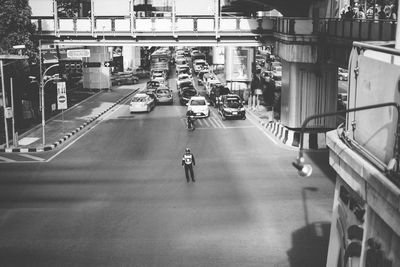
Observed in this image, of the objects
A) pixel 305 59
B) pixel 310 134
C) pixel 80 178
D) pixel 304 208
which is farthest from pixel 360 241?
pixel 305 59

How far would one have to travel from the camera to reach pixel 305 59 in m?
30.2

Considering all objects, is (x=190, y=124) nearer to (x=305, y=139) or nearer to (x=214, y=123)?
(x=214, y=123)

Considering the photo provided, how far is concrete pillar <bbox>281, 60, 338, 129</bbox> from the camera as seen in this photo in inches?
1219

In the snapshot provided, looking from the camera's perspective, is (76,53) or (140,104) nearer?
(76,53)

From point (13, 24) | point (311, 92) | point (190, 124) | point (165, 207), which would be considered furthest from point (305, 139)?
point (13, 24)

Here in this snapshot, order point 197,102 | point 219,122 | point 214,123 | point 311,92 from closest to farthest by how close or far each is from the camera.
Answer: point 311,92 → point 214,123 → point 219,122 → point 197,102

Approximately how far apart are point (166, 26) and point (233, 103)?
259 inches

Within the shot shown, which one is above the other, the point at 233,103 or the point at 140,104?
the point at 233,103

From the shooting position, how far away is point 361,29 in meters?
20.7

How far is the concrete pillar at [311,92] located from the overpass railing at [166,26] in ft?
21.8

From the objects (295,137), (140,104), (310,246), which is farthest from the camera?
(140,104)

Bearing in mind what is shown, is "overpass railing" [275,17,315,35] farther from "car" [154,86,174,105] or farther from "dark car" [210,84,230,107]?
"car" [154,86,174,105]

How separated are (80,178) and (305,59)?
13.5 meters

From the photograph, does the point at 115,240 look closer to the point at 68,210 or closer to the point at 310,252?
the point at 68,210
